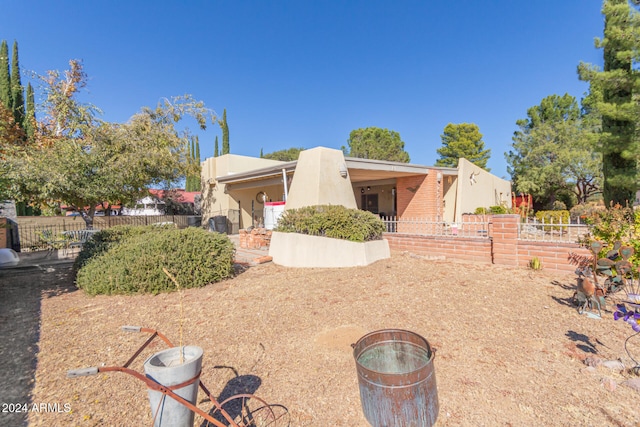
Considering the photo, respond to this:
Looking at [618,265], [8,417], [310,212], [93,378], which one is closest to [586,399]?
[618,265]

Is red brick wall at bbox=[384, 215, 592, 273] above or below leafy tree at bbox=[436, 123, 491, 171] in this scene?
below

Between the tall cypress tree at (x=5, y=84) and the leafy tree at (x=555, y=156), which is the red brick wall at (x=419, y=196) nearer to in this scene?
the leafy tree at (x=555, y=156)

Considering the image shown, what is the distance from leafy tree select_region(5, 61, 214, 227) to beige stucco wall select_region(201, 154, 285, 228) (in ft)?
5.80

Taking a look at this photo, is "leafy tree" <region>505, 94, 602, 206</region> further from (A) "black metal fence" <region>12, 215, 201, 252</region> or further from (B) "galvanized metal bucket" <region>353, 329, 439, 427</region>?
(A) "black metal fence" <region>12, 215, 201, 252</region>

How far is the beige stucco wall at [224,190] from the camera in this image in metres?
16.3

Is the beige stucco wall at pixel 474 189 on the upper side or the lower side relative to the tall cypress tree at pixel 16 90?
lower

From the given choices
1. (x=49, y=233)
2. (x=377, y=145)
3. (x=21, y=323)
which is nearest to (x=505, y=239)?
(x=21, y=323)

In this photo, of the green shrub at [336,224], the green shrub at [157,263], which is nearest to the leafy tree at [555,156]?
the green shrub at [336,224]

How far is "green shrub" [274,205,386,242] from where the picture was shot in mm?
6995

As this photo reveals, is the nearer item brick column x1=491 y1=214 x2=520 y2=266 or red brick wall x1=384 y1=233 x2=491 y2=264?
brick column x1=491 y1=214 x2=520 y2=266

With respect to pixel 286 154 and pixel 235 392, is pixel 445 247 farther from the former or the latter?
pixel 286 154

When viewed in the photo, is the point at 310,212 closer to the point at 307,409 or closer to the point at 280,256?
the point at 280,256

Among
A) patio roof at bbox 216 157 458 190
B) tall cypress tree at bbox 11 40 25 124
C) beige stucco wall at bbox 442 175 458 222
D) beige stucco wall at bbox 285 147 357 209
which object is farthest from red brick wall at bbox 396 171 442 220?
tall cypress tree at bbox 11 40 25 124

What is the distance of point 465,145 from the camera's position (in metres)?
31.9
